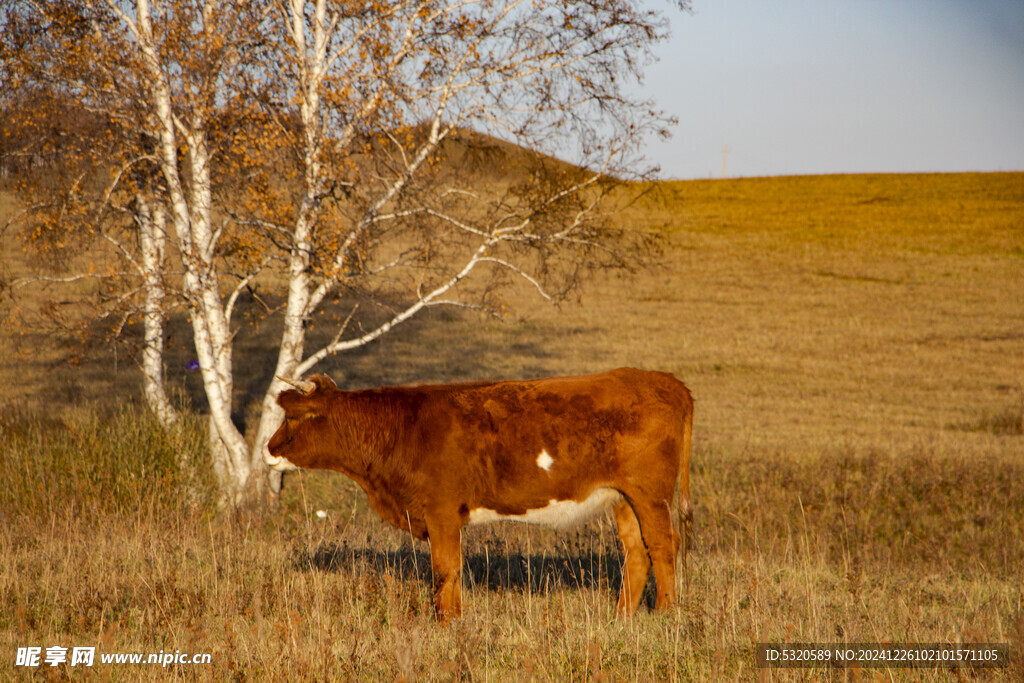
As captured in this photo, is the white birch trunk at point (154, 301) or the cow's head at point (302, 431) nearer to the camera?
the cow's head at point (302, 431)

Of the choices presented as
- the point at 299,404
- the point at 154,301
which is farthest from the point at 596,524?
the point at 154,301

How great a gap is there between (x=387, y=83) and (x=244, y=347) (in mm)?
13838

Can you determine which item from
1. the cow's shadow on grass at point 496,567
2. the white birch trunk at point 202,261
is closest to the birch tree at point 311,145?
the white birch trunk at point 202,261

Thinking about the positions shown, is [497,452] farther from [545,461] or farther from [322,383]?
[322,383]

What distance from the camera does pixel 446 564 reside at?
497 centimetres

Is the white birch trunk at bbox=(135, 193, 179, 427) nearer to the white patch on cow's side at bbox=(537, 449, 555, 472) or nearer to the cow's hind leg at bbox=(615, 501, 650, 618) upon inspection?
the white patch on cow's side at bbox=(537, 449, 555, 472)

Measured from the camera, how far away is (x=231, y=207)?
1116cm

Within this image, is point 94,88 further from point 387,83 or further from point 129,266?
point 129,266

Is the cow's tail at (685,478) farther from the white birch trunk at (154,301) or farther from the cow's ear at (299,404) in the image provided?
the white birch trunk at (154,301)

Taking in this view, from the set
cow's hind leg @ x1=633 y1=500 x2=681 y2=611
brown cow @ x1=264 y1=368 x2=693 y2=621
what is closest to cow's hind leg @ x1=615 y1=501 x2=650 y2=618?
brown cow @ x1=264 y1=368 x2=693 y2=621

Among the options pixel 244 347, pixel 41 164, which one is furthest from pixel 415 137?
pixel 244 347

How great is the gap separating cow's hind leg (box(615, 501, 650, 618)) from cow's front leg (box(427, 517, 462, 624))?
1037 millimetres

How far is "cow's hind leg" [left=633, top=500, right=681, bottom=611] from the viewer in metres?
5.18

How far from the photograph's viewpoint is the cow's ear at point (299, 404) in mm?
5176
